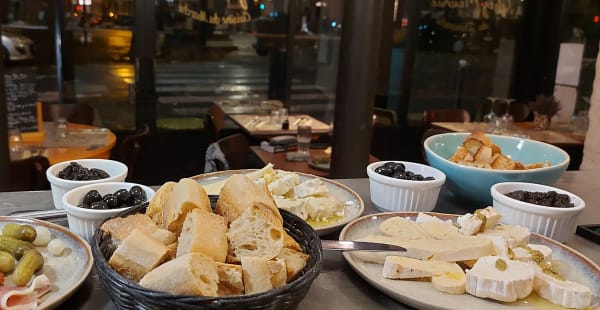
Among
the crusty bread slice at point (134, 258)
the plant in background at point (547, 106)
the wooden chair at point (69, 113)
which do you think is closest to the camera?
the crusty bread slice at point (134, 258)

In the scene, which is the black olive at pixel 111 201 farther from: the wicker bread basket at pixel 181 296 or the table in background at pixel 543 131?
the table in background at pixel 543 131

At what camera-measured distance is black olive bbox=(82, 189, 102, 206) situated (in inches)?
46.0

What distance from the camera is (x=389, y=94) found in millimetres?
6613

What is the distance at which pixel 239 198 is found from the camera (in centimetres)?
100

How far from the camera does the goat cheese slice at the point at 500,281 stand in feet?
3.16

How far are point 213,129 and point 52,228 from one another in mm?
3810

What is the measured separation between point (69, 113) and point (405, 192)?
373 cm

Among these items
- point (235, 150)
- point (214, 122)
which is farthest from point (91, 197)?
point (214, 122)

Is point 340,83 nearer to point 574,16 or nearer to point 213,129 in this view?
point 213,129

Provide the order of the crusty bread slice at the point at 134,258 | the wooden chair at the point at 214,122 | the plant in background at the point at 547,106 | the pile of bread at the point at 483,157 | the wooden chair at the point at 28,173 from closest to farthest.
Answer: the crusty bread slice at the point at 134,258
the pile of bread at the point at 483,157
the wooden chair at the point at 28,173
the plant in background at the point at 547,106
the wooden chair at the point at 214,122

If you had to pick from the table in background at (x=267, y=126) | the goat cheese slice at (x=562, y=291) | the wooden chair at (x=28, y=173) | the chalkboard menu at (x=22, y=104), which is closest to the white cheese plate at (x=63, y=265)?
the goat cheese slice at (x=562, y=291)

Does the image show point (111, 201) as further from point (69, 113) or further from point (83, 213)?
point (69, 113)

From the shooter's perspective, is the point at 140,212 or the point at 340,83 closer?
the point at 140,212

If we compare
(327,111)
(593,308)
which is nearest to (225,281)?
(593,308)
